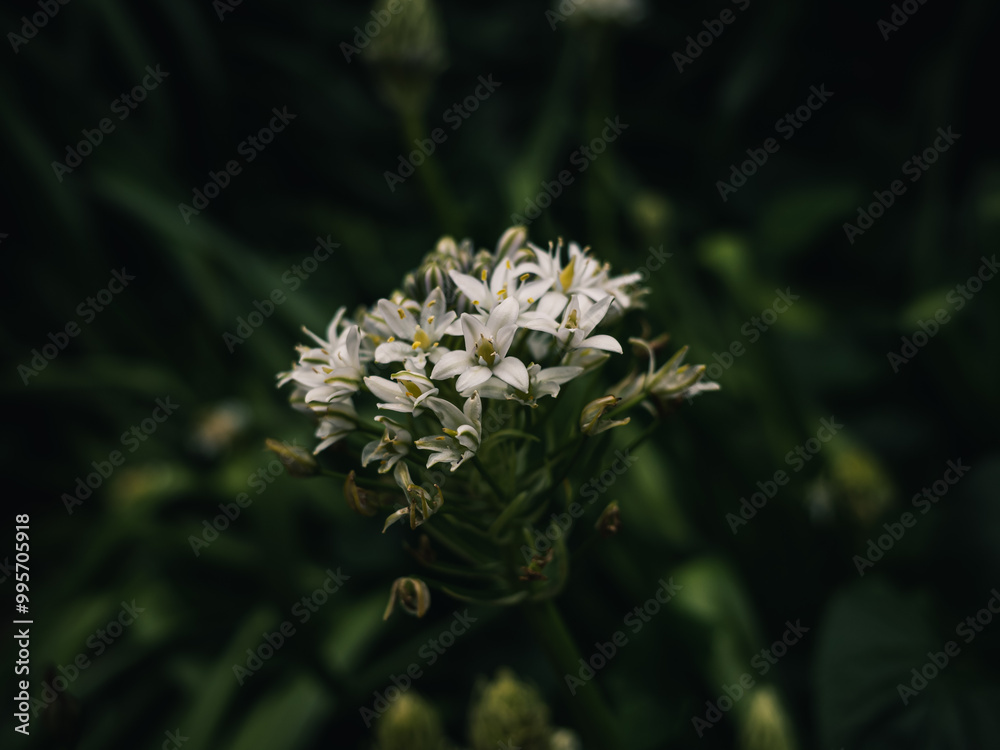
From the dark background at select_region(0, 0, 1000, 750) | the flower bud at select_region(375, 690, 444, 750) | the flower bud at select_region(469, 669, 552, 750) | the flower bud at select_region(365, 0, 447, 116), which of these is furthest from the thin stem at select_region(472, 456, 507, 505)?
the flower bud at select_region(365, 0, 447, 116)

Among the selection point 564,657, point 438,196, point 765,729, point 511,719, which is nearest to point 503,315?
point 564,657

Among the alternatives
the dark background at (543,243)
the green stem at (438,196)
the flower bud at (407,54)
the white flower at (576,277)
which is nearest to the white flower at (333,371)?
the white flower at (576,277)

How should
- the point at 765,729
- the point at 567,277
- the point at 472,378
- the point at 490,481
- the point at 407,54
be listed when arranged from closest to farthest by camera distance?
the point at 472,378
the point at 490,481
the point at 567,277
the point at 765,729
the point at 407,54

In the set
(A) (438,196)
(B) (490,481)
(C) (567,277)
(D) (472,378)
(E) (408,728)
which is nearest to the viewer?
(D) (472,378)

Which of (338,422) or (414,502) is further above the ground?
(338,422)

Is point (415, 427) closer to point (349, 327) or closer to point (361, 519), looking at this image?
point (349, 327)

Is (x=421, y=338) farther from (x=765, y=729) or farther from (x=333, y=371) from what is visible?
(x=765, y=729)

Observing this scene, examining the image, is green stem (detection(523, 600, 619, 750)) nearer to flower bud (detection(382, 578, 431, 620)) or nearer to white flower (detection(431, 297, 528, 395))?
flower bud (detection(382, 578, 431, 620))

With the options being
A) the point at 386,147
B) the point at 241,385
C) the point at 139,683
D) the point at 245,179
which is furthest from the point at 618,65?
the point at 139,683
